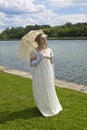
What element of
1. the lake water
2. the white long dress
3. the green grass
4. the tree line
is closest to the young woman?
the white long dress

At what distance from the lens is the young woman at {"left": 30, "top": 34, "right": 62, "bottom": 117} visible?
756cm

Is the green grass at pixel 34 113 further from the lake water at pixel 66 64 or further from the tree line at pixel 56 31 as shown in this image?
the tree line at pixel 56 31

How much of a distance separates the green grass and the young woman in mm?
273

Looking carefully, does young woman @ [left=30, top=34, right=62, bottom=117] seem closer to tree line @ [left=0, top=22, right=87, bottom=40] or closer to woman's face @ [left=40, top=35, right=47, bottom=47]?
woman's face @ [left=40, top=35, right=47, bottom=47]

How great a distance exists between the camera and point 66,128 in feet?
22.4

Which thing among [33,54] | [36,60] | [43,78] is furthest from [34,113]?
[33,54]

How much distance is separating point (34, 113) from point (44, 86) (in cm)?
81

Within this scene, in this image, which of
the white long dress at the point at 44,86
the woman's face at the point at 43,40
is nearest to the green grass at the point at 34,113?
the white long dress at the point at 44,86

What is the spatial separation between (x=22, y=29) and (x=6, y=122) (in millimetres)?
123501

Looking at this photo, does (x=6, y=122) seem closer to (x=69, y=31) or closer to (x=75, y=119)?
(x=75, y=119)

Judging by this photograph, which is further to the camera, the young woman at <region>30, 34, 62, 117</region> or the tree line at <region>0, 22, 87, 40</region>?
the tree line at <region>0, 22, 87, 40</region>

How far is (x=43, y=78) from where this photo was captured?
7590 mm

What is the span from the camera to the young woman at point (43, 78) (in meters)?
7.56

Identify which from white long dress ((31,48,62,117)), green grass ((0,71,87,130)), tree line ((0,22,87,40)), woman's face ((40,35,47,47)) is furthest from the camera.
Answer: tree line ((0,22,87,40))
